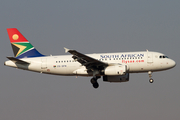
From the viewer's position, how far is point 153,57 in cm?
4456

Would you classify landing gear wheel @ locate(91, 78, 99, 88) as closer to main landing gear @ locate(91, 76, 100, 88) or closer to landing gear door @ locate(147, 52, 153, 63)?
main landing gear @ locate(91, 76, 100, 88)

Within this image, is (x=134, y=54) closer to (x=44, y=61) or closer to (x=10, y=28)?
(x=44, y=61)

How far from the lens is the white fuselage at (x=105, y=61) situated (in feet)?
145

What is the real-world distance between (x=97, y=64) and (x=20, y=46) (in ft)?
39.9

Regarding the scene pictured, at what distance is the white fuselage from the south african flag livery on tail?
1626 mm

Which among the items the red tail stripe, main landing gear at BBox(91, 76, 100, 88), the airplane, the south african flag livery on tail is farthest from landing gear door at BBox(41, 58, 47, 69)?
main landing gear at BBox(91, 76, 100, 88)

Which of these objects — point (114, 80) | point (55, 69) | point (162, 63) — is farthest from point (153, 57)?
point (55, 69)

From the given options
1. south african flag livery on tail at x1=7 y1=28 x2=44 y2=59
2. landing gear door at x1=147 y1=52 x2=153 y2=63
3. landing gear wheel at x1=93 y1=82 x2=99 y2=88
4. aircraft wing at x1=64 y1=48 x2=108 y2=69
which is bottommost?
landing gear wheel at x1=93 y1=82 x2=99 y2=88

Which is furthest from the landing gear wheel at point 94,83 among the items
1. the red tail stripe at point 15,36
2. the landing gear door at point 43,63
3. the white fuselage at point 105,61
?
the red tail stripe at point 15,36

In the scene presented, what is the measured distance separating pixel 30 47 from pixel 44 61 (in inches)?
160

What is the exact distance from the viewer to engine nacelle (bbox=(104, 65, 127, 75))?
42.8m

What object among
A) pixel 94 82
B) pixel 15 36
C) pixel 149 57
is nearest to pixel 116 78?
pixel 94 82

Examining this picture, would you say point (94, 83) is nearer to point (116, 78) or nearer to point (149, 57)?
point (116, 78)

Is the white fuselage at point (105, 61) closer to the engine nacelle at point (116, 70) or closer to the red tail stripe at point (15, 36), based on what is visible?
the engine nacelle at point (116, 70)
